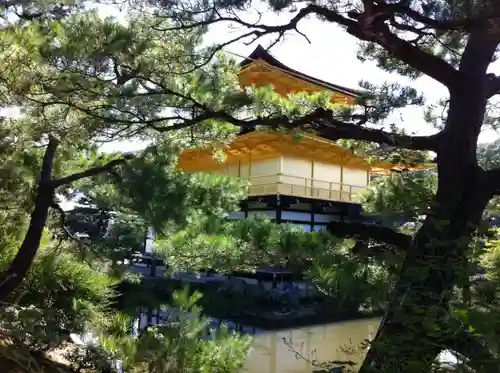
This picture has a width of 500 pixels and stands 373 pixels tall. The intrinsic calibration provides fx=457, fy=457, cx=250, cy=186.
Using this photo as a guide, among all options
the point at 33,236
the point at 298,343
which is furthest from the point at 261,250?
the point at 298,343

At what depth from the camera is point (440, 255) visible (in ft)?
4.48

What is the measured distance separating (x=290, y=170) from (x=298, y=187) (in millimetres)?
310

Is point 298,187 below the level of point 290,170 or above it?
below

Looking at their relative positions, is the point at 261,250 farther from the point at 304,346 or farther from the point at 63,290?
the point at 304,346

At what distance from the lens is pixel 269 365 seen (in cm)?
403

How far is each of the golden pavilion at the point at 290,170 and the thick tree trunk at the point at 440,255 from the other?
515 centimetres

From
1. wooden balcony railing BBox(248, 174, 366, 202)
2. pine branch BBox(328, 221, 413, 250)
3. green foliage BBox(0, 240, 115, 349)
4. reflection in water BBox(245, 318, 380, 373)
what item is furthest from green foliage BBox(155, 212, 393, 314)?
wooden balcony railing BBox(248, 174, 366, 202)

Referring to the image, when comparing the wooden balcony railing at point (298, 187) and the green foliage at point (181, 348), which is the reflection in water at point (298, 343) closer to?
the green foliage at point (181, 348)

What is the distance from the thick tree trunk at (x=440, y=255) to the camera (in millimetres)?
1041

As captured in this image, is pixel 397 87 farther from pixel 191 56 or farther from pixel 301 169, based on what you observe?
pixel 301 169

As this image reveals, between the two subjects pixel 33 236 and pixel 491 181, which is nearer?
pixel 491 181

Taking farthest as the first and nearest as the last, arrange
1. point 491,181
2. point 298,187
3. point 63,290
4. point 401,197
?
point 298,187 → point 63,290 → point 401,197 → point 491,181

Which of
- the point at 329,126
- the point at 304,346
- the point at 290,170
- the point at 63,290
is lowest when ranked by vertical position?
the point at 304,346

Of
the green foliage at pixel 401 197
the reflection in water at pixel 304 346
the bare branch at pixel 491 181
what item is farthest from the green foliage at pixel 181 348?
the bare branch at pixel 491 181
